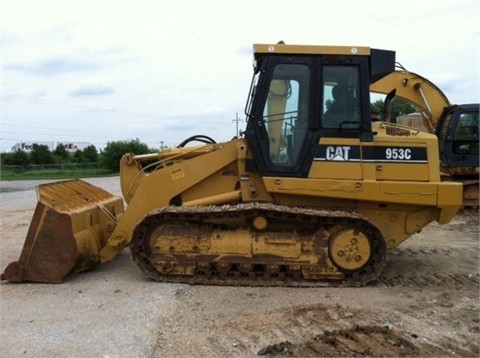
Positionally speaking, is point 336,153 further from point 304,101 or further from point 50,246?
point 50,246

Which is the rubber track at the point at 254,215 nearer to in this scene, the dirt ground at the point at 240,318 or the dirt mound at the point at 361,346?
the dirt ground at the point at 240,318

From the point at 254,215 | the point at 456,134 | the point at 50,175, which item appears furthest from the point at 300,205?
the point at 50,175

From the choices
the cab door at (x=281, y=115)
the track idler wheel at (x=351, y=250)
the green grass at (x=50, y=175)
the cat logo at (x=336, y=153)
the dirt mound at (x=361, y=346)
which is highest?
the cab door at (x=281, y=115)

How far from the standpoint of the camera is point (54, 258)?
6.49m

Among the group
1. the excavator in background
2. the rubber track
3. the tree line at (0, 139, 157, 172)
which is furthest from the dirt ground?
the tree line at (0, 139, 157, 172)

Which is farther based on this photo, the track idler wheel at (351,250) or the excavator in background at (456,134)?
the excavator in background at (456,134)

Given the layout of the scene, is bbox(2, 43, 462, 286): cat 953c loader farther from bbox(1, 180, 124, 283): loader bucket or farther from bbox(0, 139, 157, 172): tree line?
bbox(0, 139, 157, 172): tree line

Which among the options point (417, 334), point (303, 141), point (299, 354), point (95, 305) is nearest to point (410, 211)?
point (303, 141)

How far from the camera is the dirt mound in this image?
173 inches

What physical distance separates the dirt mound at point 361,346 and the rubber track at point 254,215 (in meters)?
1.62

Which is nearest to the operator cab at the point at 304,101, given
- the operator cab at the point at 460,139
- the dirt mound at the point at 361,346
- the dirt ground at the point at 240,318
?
the dirt ground at the point at 240,318

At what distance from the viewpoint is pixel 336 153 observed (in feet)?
21.5

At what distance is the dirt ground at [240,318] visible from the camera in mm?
4516

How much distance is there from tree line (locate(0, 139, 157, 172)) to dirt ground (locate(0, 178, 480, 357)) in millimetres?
40172
